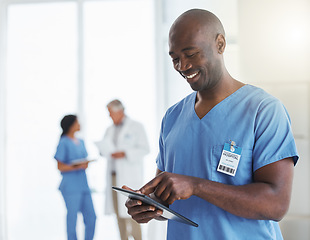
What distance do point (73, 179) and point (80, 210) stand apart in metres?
0.32

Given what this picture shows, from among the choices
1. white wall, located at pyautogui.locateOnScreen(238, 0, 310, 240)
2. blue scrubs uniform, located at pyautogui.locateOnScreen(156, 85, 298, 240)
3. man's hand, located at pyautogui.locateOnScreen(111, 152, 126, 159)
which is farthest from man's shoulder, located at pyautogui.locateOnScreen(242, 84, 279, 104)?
man's hand, located at pyautogui.locateOnScreen(111, 152, 126, 159)

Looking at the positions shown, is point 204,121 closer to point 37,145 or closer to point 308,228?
point 308,228

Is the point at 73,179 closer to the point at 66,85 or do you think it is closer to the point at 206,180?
the point at 66,85

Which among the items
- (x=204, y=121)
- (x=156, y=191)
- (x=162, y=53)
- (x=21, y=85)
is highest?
(x=162, y=53)

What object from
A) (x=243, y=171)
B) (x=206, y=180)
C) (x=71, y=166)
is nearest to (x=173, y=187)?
(x=206, y=180)

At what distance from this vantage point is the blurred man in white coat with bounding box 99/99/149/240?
3.27 m

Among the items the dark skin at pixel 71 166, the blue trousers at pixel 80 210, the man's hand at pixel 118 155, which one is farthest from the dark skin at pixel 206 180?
the blue trousers at pixel 80 210

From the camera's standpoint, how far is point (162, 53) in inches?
144

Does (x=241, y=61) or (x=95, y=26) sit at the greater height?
(x=95, y=26)

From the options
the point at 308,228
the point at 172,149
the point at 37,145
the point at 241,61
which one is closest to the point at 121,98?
the point at 37,145

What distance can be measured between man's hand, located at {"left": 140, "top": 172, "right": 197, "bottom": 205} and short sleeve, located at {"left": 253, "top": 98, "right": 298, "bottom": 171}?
17 cm

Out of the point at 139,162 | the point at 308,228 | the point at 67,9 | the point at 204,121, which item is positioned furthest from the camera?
the point at 67,9

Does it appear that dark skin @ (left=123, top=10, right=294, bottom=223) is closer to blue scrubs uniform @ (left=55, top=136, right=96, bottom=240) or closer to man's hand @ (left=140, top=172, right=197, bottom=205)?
man's hand @ (left=140, top=172, right=197, bottom=205)

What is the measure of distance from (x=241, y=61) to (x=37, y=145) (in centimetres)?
222
